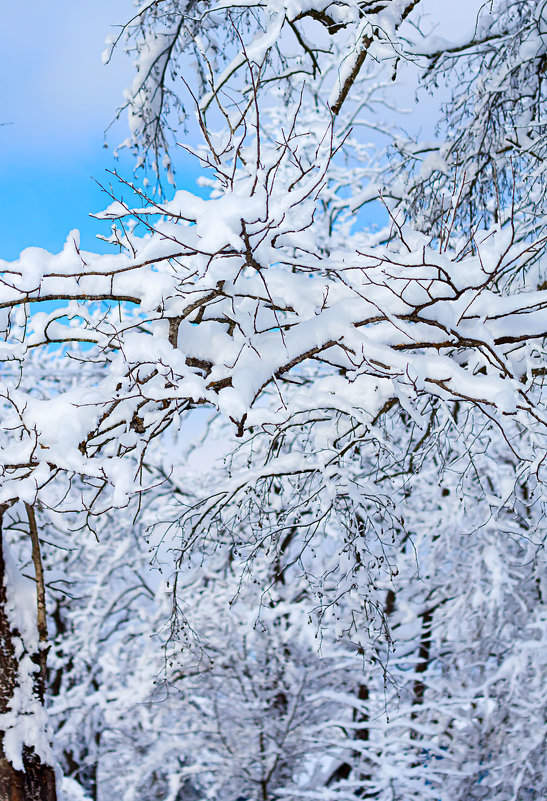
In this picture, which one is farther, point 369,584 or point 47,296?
point 369,584

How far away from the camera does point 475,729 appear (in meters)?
8.05

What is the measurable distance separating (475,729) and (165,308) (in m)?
7.23

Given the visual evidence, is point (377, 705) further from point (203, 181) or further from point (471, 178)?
point (203, 181)

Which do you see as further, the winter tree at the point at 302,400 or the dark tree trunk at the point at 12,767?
the dark tree trunk at the point at 12,767

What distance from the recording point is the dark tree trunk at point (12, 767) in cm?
350

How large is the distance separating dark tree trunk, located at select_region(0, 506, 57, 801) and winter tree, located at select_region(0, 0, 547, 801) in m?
0.01

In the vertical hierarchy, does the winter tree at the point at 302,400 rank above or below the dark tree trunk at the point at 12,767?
above

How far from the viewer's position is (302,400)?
327 centimetres

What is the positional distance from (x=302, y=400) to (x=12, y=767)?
2297mm

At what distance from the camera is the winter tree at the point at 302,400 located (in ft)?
8.11

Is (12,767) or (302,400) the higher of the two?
(302,400)

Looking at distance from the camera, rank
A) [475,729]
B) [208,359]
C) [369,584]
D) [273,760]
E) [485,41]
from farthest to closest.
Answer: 1. [475,729]
2. [273,760]
3. [485,41]
4. [369,584]
5. [208,359]

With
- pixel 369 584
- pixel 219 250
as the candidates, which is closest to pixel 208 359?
pixel 219 250

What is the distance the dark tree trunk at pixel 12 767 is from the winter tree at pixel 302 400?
12mm
